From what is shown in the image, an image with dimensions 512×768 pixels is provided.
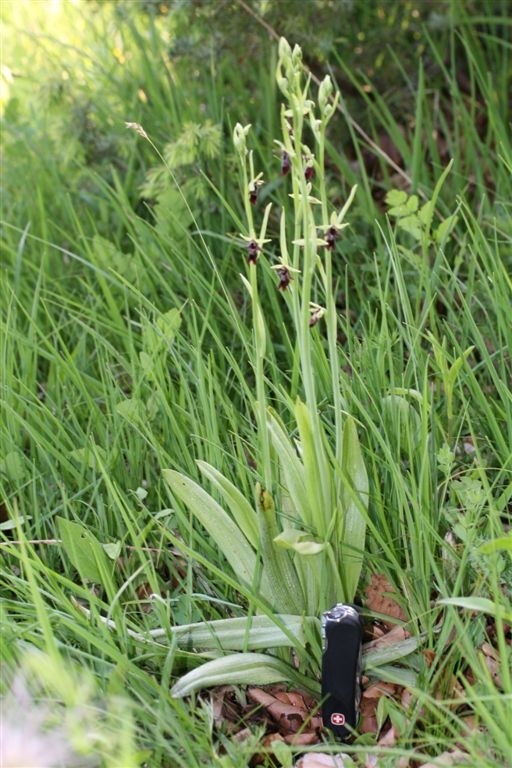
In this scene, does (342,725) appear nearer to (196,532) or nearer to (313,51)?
(196,532)

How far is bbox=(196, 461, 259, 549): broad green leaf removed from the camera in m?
1.66

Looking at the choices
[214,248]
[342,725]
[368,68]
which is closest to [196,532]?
[342,725]

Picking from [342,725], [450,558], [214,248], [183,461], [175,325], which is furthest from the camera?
[214,248]

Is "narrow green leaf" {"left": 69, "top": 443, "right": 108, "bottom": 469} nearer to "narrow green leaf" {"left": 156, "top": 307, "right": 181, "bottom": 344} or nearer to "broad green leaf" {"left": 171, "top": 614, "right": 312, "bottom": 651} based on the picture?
"narrow green leaf" {"left": 156, "top": 307, "right": 181, "bottom": 344}

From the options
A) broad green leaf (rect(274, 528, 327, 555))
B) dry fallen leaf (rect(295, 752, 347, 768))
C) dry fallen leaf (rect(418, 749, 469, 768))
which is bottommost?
dry fallen leaf (rect(295, 752, 347, 768))

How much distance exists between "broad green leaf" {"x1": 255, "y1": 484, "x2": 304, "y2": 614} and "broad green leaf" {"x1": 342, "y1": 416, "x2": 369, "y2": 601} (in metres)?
0.10

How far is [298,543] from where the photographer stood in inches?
58.6

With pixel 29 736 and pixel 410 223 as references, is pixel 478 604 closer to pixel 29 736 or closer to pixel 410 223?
pixel 29 736

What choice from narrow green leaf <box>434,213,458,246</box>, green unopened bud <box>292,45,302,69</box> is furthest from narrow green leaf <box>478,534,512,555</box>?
narrow green leaf <box>434,213,458,246</box>

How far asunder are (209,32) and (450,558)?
2.02 meters

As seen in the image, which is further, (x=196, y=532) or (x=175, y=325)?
(x=175, y=325)

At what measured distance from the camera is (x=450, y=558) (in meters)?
1.73

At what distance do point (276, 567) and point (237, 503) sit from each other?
14cm

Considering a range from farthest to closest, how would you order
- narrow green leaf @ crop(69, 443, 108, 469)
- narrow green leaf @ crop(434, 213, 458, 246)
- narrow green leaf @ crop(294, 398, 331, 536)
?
narrow green leaf @ crop(434, 213, 458, 246)
narrow green leaf @ crop(69, 443, 108, 469)
narrow green leaf @ crop(294, 398, 331, 536)
